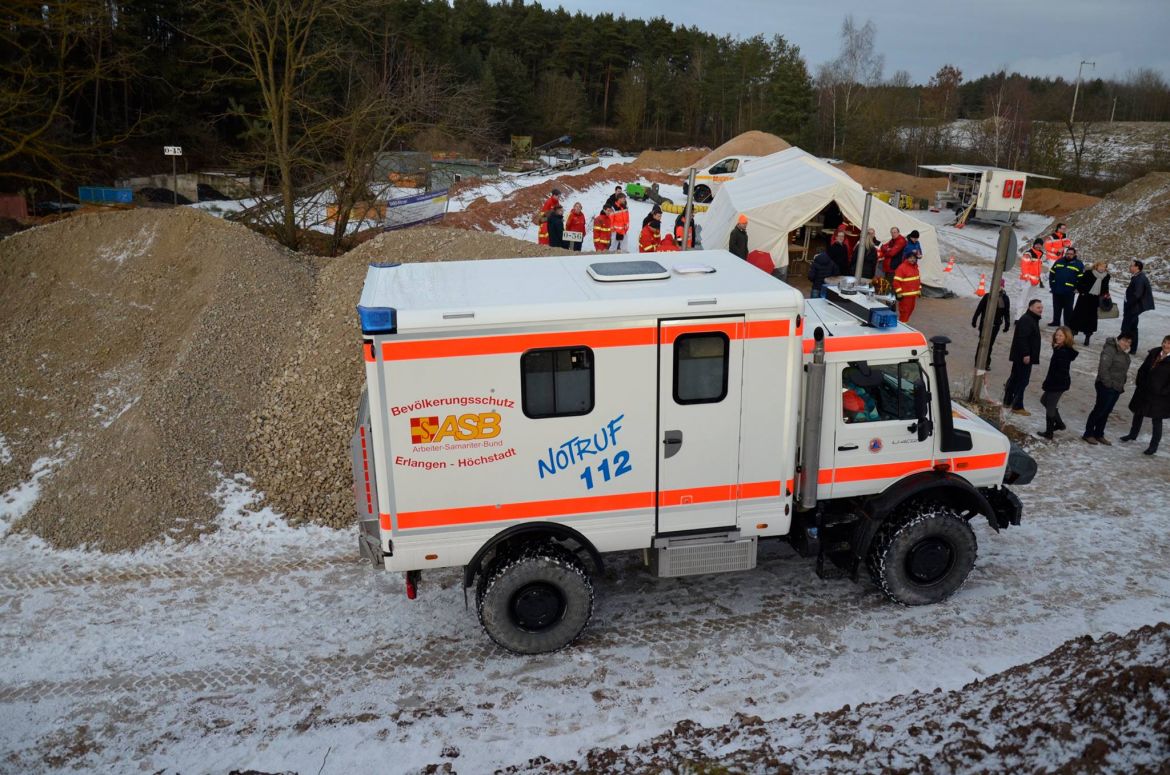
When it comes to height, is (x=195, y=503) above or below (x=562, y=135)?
below

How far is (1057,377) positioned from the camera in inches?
442

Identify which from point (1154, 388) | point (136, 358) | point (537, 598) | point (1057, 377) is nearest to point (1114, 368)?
point (1154, 388)

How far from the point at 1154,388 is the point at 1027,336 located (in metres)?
1.63

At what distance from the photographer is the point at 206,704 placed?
6.37 metres

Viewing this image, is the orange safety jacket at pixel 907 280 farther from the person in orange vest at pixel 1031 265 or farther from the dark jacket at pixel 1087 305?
the dark jacket at pixel 1087 305

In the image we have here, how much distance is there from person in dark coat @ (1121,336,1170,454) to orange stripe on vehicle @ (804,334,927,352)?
5.70 metres

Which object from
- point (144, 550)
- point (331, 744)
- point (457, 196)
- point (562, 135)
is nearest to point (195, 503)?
point (144, 550)

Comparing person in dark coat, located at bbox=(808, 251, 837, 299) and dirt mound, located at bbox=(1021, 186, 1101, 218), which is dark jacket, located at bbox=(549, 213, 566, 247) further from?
dirt mound, located at bbox=(1021, 186, 1101, 218)

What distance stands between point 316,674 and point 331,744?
894 mm

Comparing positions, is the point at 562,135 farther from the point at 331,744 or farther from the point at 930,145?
the point at 331,744

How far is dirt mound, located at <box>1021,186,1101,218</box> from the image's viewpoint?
122 feet

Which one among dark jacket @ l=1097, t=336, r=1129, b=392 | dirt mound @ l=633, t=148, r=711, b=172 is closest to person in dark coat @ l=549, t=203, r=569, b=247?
dark jacket @ l=1097, t=336, r=1129, b=392

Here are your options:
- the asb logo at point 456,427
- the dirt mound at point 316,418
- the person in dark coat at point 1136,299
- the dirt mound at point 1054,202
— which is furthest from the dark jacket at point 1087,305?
the dirt mound at point 1054,202

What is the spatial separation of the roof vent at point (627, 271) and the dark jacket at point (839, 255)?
35.6 feet
